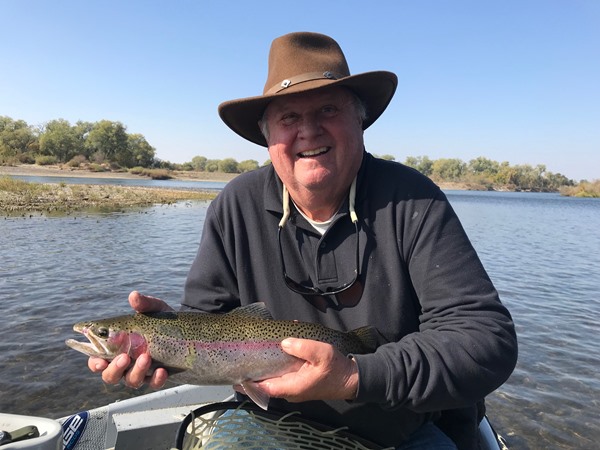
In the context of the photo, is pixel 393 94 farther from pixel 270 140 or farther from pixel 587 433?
pixel 587 433

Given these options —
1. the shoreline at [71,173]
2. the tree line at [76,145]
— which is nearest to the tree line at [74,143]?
the tree line at [76,145]

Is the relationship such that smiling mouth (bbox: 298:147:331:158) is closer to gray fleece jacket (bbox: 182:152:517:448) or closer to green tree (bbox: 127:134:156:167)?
gray fleece jacket (bbox: 182:152:517:448)

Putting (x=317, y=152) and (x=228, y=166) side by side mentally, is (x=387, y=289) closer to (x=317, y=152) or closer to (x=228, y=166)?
(x=317, y=152)

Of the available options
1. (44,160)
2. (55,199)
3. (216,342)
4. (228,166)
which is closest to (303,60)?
(216,342)

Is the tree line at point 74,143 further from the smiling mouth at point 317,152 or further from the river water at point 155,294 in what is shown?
the smiling mouth at point 317,152

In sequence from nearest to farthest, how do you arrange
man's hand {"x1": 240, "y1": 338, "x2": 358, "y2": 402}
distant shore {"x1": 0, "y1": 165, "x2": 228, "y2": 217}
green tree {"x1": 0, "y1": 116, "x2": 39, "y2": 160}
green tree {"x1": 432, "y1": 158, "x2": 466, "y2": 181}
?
man's hand {"x1": 240, "y1": 338, "x2": 358, "y2": 402}
distant shore {"x1": 0, "y1": 165, "x2": 228, "y2": 217}
green tree {"x1": 0, "y1": 116, "x2": 39, "y2": 160}
green tree {"x1": 432, "y1": 158, "x2": 466, "y2": 181}

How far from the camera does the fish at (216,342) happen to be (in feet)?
8.98

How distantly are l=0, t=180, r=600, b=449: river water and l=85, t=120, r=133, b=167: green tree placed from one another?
107m

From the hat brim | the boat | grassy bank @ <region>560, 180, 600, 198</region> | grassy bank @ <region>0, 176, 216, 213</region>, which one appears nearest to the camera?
the hat brim

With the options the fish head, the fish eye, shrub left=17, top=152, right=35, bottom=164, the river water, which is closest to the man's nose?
the fish head

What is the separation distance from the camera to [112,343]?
9.63ft

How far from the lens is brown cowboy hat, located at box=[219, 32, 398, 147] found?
9.27ft

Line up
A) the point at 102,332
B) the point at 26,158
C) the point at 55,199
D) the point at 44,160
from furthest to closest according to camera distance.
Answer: the point at 26,158, the point at 44,160, the point at 55,199, the point at 102,332

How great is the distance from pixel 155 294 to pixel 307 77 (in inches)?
412
